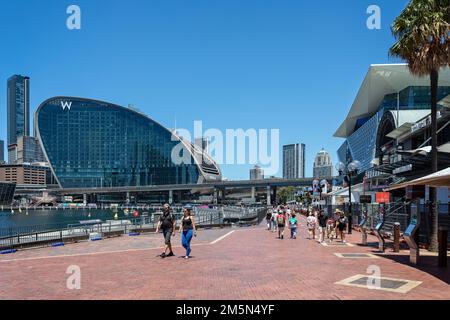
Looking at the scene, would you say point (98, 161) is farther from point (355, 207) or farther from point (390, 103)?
point (355, 207)

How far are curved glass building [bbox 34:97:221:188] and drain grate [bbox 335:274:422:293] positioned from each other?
18649cm

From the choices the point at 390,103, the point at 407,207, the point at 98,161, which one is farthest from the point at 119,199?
the point at 407,207

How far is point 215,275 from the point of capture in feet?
33.2

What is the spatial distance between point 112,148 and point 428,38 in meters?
196

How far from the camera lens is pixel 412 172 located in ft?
101

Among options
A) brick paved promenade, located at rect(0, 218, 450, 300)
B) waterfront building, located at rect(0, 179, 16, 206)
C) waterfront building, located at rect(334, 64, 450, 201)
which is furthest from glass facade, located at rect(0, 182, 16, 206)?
brick paved promenade, located at rect(0, 218, 450, 300)

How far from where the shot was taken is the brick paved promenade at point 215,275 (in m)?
8.02

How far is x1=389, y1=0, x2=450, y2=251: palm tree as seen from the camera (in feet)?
46.4

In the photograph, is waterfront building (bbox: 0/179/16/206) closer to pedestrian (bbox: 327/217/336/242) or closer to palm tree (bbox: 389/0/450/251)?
pedestrian (bbox: 327/217/336/242)

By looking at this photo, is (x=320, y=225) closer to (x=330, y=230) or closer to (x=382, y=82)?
(x=330, y=230)

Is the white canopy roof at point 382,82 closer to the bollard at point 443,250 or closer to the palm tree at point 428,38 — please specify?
the palm tree at point 428,38

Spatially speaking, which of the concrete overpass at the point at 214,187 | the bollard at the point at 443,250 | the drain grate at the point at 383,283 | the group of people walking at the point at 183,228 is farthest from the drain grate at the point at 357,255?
the concrete overpass at the point at 214,187

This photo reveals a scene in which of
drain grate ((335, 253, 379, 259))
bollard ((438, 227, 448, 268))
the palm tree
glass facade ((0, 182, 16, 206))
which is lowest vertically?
glass facade ((0, 182, 16, 206))
